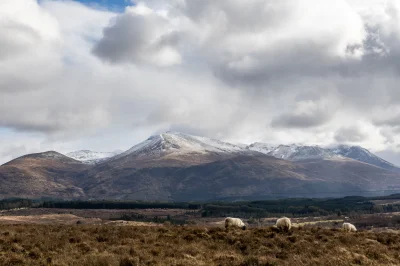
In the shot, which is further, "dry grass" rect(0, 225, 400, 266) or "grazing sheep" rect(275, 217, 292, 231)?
"grazing sheep" rect(275, 217, 292, 231)

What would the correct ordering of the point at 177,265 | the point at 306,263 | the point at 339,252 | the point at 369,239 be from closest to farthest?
the point at 177,265, the point at 306,263, the point at 339,252, the point at 369,239

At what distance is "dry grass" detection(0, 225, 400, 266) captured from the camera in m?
22.8

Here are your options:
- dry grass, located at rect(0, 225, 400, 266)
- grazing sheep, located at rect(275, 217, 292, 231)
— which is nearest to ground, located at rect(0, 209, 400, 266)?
dry grass, located at rect(0, 225, 400, 266)

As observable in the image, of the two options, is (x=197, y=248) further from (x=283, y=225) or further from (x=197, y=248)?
(x=283, y=225)

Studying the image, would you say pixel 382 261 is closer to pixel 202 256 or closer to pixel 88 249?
pixel 202 256

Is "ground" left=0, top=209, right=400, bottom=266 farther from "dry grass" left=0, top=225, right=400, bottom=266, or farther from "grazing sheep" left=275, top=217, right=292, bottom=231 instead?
"grazing sheep" left=275, top=217, right=292, bottom=231

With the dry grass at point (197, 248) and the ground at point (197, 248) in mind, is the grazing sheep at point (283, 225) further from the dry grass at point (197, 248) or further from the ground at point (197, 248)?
the dry grass at point (197, 248)

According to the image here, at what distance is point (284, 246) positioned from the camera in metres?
30.1

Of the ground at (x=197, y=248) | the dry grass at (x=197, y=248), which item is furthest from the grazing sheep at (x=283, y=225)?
the dry grass at (x=197, y=248)

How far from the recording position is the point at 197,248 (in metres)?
27.6

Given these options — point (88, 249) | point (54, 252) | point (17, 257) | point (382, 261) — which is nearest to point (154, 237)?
point (88, 249)

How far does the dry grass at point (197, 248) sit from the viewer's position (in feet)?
74.9

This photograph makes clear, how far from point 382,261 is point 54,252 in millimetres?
20332

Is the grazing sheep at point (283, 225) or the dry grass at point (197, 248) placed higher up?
the grazing sheep at point (283, 225)
